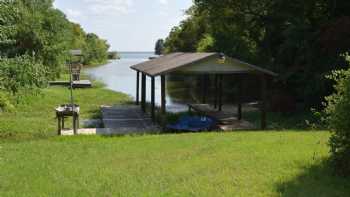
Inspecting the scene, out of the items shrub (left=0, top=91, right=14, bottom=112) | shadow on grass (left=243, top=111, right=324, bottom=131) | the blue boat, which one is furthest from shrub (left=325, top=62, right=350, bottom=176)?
shrub (left=0, top=91, right=14, bottom=112)

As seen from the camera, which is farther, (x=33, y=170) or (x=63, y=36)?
(x=63, y=36)

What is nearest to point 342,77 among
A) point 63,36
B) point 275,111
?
point 275,111

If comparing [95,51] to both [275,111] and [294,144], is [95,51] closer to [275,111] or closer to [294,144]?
[275,111]

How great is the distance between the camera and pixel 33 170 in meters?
8.01

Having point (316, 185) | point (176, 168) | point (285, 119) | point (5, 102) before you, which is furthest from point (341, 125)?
point (5, 102)

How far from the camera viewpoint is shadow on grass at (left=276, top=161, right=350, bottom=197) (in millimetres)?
6375

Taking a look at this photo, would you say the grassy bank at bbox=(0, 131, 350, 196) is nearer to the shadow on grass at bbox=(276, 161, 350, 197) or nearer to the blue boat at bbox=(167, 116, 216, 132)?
the shadow on grass at bbox=(276, 161, 350, 197)

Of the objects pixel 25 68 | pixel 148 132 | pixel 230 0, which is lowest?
pixel 148 132

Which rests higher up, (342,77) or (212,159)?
(342,77)

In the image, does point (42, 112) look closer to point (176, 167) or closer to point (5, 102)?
point (5, 102)

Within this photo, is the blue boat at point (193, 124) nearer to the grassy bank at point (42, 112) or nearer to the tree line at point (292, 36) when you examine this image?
the grassy bank at point (42, 112)

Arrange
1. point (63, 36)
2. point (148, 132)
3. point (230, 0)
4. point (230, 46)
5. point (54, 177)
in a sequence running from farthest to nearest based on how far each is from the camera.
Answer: point (63, 36) < point (230, 46) < point (230, 0) < point (148, 132) < point (54, 177)

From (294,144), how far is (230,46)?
801 inches

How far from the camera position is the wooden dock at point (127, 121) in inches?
585
